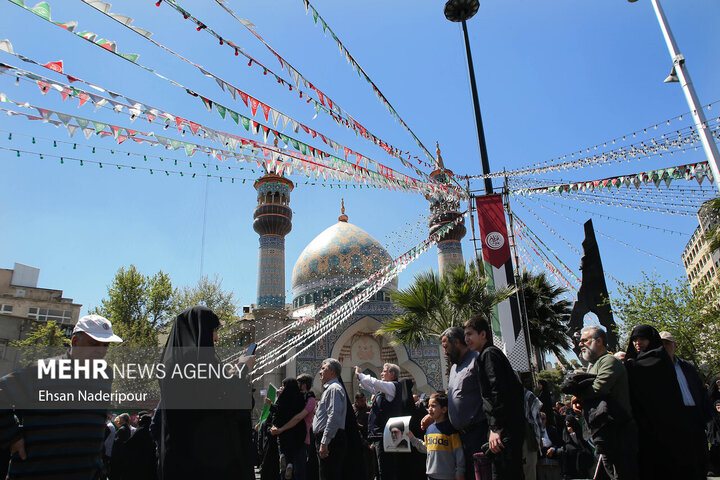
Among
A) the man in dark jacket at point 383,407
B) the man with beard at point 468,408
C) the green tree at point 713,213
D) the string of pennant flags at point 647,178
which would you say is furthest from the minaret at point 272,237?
the man with beard at point 468,408

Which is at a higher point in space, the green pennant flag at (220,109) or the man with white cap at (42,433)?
the green pennant flag at (220,109)

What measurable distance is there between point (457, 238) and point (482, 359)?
83.3 ft

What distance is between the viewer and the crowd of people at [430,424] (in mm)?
2814

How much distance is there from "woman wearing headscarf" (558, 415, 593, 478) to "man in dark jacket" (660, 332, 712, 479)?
5.86 ft

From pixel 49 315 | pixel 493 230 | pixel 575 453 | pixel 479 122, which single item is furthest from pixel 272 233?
pixel 575 453

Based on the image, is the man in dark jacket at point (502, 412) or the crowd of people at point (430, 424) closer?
the crowd of people at point (430, 424)

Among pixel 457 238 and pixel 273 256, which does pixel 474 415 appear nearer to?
pixel 273 256

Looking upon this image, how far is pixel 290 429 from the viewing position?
17.7 feet

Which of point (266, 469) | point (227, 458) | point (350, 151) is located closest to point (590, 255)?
point (350, 151)

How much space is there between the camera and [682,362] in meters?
4.49

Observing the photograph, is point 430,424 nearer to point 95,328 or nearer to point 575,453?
point 575,453

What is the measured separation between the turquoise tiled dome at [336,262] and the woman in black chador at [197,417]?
2211 cm

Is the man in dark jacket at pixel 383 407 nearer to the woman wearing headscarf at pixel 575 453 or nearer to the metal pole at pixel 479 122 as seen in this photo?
the woman wearing headscarf at pixel 575 453

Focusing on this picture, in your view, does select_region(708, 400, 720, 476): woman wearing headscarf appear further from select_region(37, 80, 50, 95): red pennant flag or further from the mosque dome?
the mosque dome
